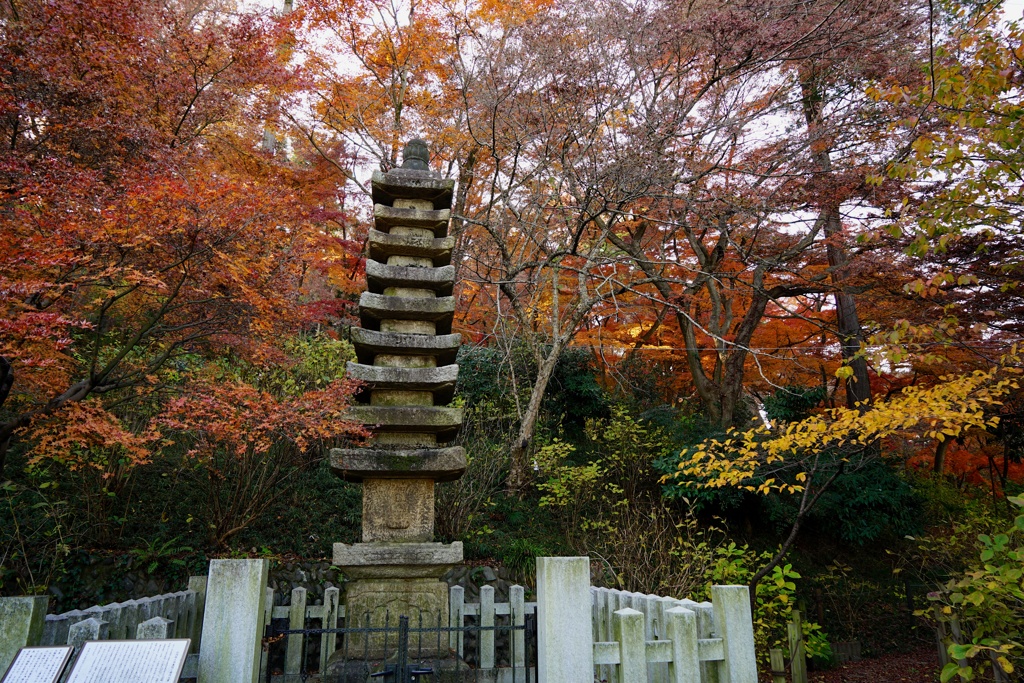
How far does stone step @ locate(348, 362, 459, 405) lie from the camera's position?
6043 mm

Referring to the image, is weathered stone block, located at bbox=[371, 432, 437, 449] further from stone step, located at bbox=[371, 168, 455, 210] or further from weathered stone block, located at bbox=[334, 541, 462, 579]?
stone step, located at bbox=[371, 168, 455, 210]

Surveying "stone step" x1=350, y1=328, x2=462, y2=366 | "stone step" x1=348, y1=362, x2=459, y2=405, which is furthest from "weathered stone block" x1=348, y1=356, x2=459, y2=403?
Result: "stone step" x1=350, y1=328, x2=462, y2=366

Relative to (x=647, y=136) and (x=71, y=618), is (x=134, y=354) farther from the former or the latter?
(x=647, y=136)

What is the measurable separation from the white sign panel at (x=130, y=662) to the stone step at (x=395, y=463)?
2.68 meters

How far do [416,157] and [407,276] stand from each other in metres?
1.57

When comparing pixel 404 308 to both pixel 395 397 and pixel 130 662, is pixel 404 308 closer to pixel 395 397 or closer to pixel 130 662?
pixel 395 397

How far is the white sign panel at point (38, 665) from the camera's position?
2.85 meters

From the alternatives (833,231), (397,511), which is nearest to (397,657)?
(397,511)

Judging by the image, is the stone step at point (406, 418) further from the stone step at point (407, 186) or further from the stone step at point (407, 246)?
the stone step at point (407, 186)

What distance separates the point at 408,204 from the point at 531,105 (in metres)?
4.39

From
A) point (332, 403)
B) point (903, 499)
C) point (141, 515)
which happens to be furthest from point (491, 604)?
point (903, 499)

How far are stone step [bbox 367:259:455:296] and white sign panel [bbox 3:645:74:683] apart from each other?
4.22 meters

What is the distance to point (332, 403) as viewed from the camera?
7.35 metres

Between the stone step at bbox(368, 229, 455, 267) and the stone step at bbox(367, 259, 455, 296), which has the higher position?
the stone step at bbox(368, 229, 455, 267)
